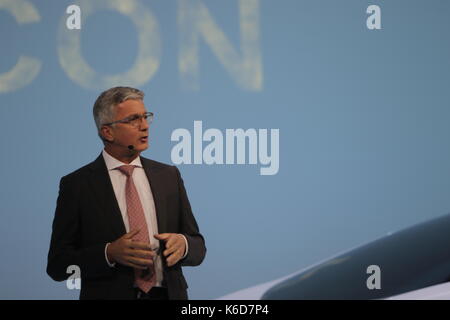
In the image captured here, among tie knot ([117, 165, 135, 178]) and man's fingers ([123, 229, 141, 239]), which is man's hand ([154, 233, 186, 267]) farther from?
tie knot ([117, 165, 135, 178])

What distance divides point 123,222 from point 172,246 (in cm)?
22

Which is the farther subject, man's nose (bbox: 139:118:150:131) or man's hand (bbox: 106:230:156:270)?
man's nose (bbox: 139:118:150:131)

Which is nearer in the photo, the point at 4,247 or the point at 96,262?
the point at 96,262

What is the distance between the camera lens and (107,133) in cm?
233

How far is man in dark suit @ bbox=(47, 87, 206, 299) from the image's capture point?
2.20 m

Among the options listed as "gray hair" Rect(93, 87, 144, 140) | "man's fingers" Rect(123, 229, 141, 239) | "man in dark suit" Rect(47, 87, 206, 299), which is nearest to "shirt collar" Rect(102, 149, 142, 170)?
"man in dark suit" Rect(47, 87, 206, 299)

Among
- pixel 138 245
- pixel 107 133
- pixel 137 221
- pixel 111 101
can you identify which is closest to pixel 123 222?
pixel 137 221

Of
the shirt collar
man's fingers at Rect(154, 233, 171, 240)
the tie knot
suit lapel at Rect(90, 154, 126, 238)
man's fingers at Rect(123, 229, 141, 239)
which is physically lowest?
man's fingers at Rect(154, 233, 171, 240)

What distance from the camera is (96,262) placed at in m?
2.19

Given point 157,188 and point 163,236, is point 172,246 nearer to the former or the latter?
point 163,236

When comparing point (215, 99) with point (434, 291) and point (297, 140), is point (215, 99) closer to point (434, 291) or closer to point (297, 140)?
point (297, 140)
